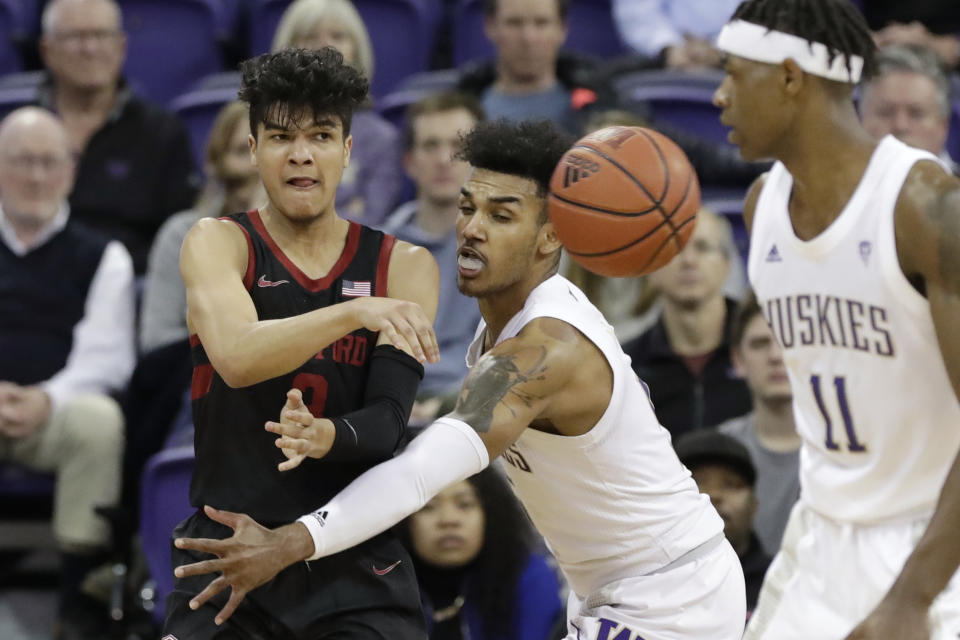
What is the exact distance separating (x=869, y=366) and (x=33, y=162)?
3.77 metres

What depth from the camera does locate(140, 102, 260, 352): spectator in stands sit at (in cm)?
586

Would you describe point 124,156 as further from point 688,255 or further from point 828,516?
point 828,516

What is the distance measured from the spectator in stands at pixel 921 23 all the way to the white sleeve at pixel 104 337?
151 inches

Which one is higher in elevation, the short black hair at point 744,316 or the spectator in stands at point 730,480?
the short black hair at point 744,316

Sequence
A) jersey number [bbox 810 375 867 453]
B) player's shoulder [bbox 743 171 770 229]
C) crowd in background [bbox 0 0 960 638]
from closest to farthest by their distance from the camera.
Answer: jersey number [bbox 810 375 867 453], player's shoulder [bbox 743 171 770 229], crowd in background [bbox 0 0 960 638]

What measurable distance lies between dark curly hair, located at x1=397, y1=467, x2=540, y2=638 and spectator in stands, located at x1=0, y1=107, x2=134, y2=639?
4.25 feet

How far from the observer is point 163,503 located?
5.12 m

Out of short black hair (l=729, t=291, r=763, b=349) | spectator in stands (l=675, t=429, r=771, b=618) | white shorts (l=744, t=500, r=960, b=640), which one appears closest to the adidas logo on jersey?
white shorts (l=744, t=500, r=960, b=640)

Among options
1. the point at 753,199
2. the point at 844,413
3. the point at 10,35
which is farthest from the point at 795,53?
the point at 10,35

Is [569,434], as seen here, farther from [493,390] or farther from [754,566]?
[754,566]

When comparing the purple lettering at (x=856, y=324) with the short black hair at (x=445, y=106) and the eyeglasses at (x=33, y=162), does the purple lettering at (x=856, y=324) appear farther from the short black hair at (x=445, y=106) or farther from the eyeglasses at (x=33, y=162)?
the eyeglasses at (x=33, y=162)

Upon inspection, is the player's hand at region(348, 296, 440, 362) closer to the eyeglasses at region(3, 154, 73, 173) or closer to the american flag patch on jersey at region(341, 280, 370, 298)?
the american flag patch on jersey at region(341, 280, 370, 298)

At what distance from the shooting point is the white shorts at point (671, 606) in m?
3.33

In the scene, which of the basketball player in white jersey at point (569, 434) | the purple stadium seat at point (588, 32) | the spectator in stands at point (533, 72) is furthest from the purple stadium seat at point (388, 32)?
the basketball player in white jersey at point (569, 434)
